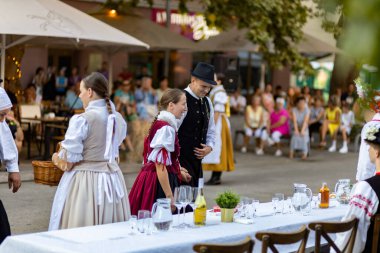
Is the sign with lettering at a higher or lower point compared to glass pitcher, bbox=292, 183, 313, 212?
higher

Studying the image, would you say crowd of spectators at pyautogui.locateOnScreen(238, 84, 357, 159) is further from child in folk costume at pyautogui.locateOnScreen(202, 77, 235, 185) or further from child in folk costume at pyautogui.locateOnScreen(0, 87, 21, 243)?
child in folk costume at pyautogui.locateOnScreen(0, 87, 21, 243)

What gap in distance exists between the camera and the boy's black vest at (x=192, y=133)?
7098 mm

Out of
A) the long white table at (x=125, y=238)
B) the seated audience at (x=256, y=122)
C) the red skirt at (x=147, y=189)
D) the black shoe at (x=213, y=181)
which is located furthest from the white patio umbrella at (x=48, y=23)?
the long white table at (x=125, y=238)

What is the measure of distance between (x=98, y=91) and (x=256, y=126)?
14.0 metres

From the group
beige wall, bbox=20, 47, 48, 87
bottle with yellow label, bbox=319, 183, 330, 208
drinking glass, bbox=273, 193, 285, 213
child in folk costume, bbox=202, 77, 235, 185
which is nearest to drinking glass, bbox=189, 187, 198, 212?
drinking glass, bbox=273, 193, 285, 213

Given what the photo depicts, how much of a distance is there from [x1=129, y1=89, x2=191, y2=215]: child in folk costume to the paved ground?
287cm

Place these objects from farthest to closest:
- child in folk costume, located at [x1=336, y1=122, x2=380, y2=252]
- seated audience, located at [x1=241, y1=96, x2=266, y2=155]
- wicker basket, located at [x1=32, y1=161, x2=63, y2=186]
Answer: seated audience, located at [x1=241, y1=96, x2=266, y2=155] < wicker basket, located at [x1=32, y1=161, x2=63, y2=186] < child in folk costume, located at [x1=336, y1=122, x2=380, y2=252]

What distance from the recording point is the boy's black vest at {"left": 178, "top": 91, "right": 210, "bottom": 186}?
7.10 meters

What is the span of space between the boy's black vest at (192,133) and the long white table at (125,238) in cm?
181

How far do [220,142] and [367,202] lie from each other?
27.7ft

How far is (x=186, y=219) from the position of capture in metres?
5.22

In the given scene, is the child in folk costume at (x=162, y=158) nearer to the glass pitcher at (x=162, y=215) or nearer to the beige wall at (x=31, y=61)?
the glass pitcher at (x=162, y=215)

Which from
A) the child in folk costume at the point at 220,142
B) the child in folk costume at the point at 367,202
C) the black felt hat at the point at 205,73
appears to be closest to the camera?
the child in folk costume at the point at 367,202

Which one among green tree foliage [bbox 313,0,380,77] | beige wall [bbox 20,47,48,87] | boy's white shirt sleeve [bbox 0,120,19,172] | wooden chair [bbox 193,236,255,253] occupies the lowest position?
wooden chair [bbox 193,236,255,253]
